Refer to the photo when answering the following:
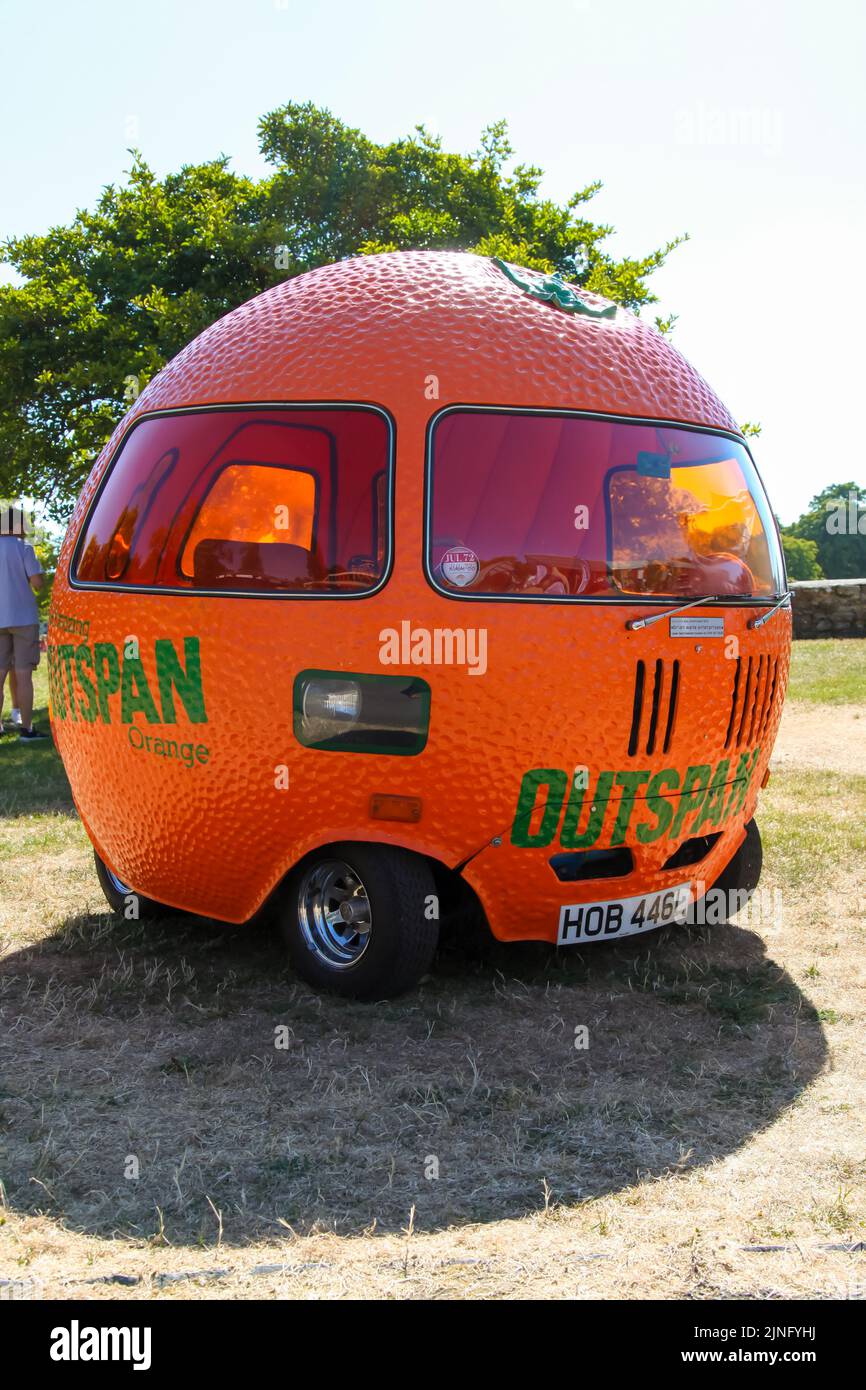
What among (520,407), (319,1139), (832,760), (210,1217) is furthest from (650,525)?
(832,760)

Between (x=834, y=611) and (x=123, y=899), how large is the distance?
1706 centimetres

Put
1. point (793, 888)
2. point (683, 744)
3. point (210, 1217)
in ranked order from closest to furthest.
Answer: point (210, 1217) < point (683, 744) < point (793, 888)

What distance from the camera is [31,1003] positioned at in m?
4.66

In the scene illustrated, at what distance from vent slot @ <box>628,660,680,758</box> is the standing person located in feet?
24.6

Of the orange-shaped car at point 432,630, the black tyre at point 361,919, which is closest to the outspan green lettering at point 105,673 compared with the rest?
the orange-shaped car at point 432,630

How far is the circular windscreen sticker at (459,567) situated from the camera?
13.8ft

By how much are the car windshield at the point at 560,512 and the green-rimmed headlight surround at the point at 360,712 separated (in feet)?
1.32

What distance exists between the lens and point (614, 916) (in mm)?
4492

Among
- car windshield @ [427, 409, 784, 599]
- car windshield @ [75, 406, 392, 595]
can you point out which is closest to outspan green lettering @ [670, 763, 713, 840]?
car windshield @ [427, 409, 784, 599]

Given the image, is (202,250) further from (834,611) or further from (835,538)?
(835,538)

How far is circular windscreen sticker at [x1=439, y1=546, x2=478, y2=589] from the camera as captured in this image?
13.8 ft

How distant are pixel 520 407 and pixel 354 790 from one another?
1481mm

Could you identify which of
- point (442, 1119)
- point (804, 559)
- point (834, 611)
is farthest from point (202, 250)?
point (804, 559)
